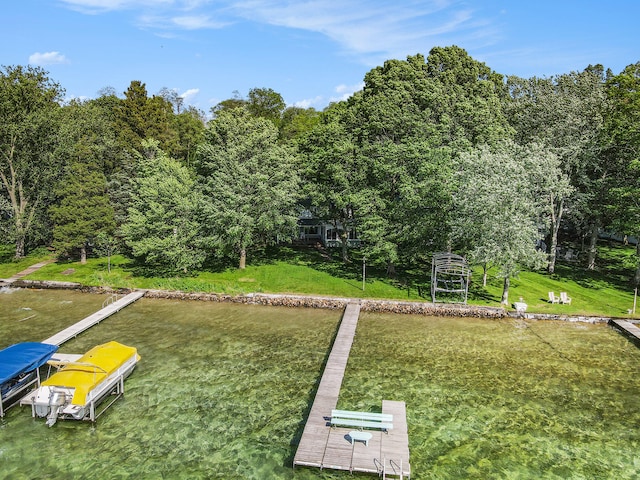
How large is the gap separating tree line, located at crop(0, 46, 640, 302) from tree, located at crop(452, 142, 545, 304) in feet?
0.32

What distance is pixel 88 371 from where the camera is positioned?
727 inches

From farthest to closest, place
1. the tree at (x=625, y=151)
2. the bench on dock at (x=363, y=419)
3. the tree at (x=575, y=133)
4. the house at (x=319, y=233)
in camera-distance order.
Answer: the house at (x=319, y=233)
the tree at (x=575, y=133)
the tree at (x=625, y=151)
the bench on dock at (x=363, y=419)

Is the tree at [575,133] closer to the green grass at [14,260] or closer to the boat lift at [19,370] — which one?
the boat lift at [19,370]

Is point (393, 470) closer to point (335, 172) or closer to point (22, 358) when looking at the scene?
point (22, 358)

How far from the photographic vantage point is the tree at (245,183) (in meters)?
36.7

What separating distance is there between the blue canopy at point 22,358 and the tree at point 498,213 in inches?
998

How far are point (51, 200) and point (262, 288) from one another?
26.9m

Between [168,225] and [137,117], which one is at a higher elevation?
[137,117]

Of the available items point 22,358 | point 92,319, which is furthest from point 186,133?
point 22,358

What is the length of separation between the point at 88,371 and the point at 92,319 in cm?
1140

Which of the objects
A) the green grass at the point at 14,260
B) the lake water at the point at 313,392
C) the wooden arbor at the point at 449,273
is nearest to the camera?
the lake water at the point at 313,392

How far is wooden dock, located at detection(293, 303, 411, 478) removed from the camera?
14781 mm

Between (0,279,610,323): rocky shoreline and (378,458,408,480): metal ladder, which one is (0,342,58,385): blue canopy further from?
(378,458,408,480): metal ladder

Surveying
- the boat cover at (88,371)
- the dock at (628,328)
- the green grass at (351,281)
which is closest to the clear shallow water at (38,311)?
the green grass at (351,281)
